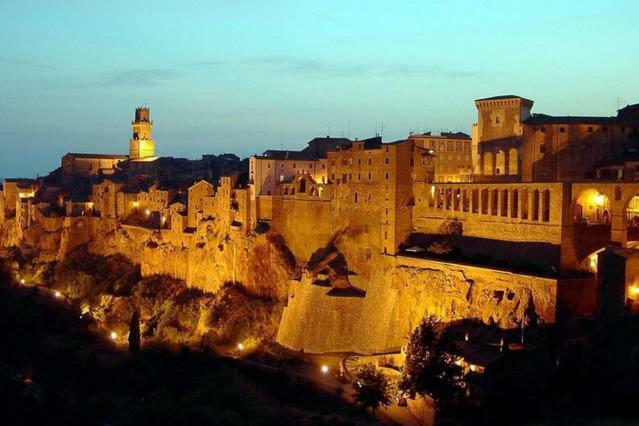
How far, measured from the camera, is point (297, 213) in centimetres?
5000

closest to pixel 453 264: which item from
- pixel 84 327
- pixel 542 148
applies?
pixel 542 148

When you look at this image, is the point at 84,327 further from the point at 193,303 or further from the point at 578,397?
the point at 578,397

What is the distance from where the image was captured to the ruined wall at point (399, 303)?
36000 mm

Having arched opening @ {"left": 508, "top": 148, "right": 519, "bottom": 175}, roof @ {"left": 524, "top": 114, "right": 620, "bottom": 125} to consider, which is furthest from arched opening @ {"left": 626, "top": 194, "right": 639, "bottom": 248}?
arched opening @ {"left": 508, "top": 148, "right": 519, "bottom": 175}

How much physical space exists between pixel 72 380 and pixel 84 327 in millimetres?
14090

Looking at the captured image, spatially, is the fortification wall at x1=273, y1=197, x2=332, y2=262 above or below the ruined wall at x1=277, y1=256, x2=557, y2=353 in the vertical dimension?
above

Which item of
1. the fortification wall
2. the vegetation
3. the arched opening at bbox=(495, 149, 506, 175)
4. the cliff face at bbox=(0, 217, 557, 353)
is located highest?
the arched opening at bbox=(495, 149, 506, 175)

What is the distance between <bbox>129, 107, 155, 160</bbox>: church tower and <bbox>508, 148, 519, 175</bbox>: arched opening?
51.9 meters

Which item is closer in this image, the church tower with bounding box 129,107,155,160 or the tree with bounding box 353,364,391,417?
the tree with bounding box 353,364,391,417

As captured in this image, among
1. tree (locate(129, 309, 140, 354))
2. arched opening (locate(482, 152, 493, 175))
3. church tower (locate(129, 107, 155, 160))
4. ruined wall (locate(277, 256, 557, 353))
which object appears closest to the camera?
ruined wall (locate(277, 256, 557, 353))

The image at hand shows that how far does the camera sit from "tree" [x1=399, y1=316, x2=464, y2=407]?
33.1 meters

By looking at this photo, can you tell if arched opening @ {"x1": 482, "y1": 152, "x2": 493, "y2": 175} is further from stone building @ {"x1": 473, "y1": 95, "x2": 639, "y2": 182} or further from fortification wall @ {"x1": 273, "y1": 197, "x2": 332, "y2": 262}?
fortification wall @ {"x1": 273, "y1": 197, "x2": 332, "y2": 262}

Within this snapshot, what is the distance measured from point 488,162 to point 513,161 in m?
2.34

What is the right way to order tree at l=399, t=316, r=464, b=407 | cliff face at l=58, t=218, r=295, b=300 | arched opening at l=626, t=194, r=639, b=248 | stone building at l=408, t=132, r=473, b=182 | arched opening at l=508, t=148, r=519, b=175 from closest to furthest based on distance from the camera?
tree at l=399, t=316, r=464, b=407
arched opening at l=626, t=194, r=639, b=248
cliff face at l=58, t=218, r=295, b=300
arched opening at l=508, t=148, r=519, b=175
stone building at l=408, t=132, r=473, b=182
